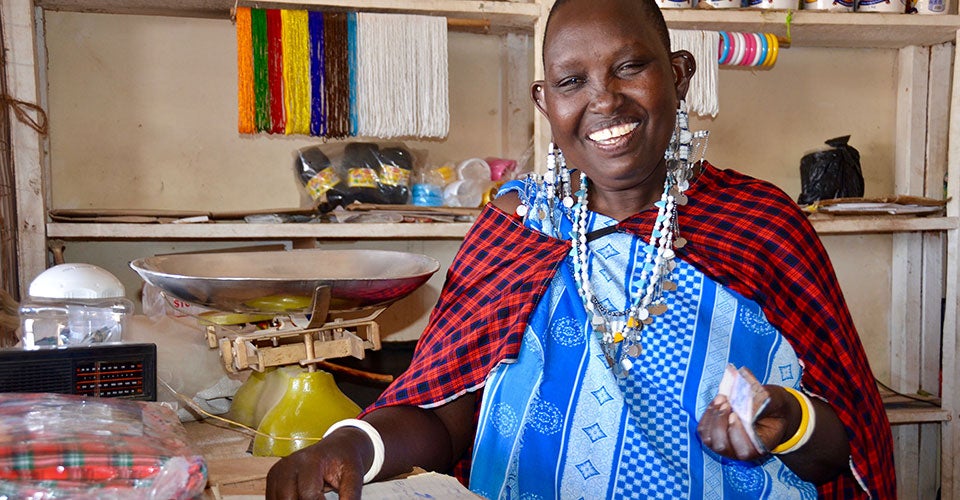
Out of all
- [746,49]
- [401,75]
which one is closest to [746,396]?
[401,75]

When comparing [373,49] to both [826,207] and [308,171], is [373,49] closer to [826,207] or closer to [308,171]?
[308,171]

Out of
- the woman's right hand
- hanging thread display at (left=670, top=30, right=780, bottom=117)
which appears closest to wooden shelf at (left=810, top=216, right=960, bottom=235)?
hanging thread display at (left=670, top=30, right=780, bottom=117)

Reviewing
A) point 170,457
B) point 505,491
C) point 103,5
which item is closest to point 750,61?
point 505,491

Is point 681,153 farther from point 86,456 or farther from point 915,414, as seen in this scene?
point 915,414

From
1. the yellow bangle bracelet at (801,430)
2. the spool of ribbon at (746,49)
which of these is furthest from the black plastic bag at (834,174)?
the yellow bangle bracelet at (801,430)

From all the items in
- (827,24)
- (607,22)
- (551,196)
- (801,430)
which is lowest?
(801,430)

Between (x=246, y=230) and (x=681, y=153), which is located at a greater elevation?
(x=681, y=153)

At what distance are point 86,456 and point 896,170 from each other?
252 cm

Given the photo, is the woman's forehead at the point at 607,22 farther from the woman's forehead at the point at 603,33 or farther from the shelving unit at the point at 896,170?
the shelving unit at the point at 896,170

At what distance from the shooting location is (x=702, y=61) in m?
2.07

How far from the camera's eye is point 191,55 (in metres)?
2.22

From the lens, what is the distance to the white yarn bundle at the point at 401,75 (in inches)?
77.4

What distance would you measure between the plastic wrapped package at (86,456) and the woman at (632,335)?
14.2 inches

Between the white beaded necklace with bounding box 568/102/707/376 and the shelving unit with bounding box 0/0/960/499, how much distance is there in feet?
2.34
